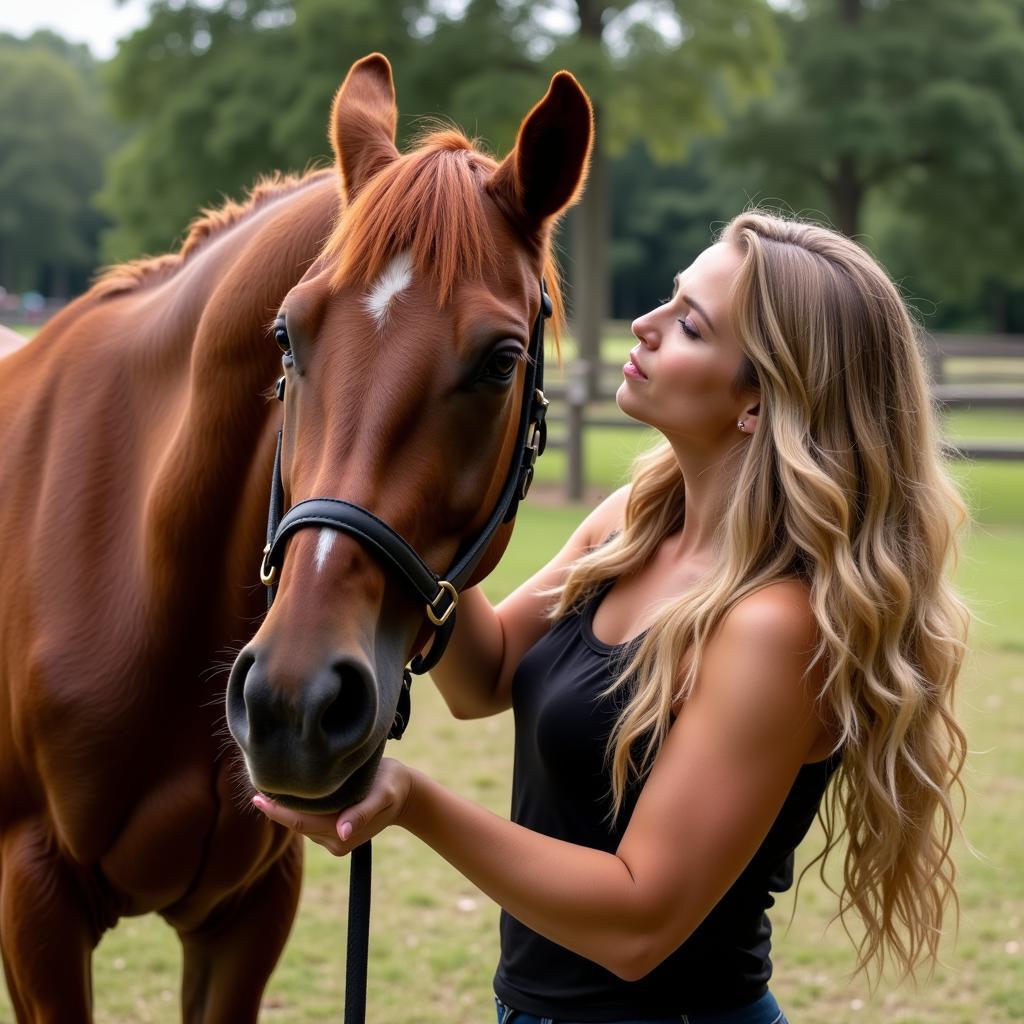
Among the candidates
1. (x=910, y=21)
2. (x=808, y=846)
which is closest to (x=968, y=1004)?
(x=808, y=846)

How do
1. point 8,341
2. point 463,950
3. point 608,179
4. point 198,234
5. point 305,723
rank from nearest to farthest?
1. point 305,723
2. point 198,234
3. point 8,341
4. point 463,950
5. point 608,179

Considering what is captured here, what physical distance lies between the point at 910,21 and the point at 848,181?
322 centimetres

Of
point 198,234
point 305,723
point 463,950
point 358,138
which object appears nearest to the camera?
point 305,723

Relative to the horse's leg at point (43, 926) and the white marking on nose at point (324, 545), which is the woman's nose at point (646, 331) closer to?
the white marking on nose at point (324, 545)

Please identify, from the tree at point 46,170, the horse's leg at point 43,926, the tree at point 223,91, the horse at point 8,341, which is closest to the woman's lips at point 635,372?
the horse's leg at point 43,926

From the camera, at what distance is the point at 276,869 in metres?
2.62

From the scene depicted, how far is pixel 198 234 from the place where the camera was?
8.36 feet

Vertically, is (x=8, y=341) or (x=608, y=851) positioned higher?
(x=8, y=341)

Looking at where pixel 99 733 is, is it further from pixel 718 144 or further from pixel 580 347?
pixel 718 144

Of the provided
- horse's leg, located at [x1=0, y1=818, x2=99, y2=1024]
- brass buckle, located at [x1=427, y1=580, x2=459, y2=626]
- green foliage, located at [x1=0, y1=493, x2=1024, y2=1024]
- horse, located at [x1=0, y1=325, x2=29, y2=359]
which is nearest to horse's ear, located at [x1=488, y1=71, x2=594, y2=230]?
brass buckle, located at [x1=427, y1=580, x2=459, y2=626]

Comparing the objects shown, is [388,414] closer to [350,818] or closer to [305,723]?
[305,723]

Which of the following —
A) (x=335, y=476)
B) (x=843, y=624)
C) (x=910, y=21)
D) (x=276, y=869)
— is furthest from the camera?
(x=910, y=21)

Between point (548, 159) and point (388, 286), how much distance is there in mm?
379

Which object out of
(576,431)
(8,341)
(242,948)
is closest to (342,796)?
(242,948)
